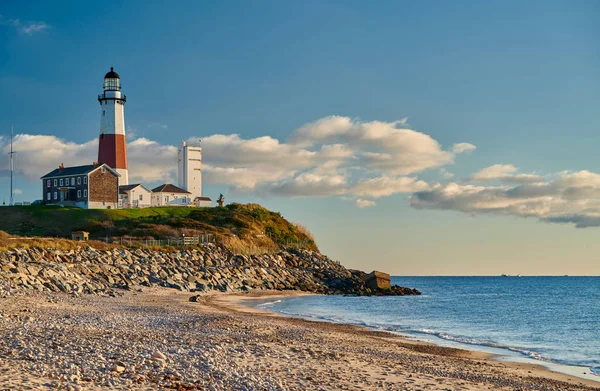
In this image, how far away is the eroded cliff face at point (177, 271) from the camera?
1286 inches

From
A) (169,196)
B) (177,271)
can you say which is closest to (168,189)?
(169,196)

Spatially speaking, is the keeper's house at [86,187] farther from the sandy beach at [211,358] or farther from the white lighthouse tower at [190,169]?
the sandy beach at [211,358]

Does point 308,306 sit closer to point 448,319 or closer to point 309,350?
point 448,319

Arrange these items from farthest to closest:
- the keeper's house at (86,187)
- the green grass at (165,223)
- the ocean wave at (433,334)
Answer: the keeper's house at (86,187) < the green grass at (165,223) < the ocean wave at (433,334)

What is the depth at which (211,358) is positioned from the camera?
45.4ft

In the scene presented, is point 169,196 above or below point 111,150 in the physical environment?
below

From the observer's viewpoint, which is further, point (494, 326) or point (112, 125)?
point (112, 125)

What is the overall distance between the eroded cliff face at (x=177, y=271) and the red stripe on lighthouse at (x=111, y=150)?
91.7 feet

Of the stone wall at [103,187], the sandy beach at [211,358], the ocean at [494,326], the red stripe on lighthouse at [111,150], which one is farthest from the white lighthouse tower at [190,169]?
the sandy beach at [211,358]

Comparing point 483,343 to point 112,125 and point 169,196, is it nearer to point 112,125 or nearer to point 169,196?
point 112,125

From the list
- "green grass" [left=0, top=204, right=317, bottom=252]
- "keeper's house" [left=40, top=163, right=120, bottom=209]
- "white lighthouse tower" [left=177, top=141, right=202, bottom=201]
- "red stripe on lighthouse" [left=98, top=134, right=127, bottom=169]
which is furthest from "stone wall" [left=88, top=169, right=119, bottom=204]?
"white lighthouse tower" [left=177, top=141, right=202, bottom=201]

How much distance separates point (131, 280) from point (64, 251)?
5909 millimetres

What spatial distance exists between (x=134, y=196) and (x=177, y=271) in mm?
39729

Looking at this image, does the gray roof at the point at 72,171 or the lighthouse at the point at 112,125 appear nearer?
the gray roof at the point at 72,171
